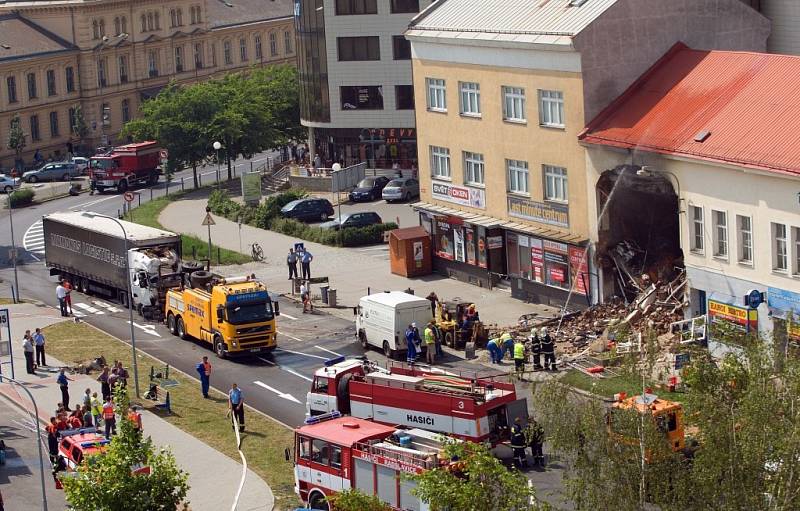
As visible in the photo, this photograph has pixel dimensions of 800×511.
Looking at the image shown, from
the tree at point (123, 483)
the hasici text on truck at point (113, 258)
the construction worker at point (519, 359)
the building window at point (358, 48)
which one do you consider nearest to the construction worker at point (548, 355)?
the construction worker at point (519, 359)

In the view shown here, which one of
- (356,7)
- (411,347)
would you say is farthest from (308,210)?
(411,347)

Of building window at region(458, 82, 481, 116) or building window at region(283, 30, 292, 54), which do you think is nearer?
building window at region(458, 82, 481, 116)

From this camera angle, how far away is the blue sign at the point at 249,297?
5753 cm

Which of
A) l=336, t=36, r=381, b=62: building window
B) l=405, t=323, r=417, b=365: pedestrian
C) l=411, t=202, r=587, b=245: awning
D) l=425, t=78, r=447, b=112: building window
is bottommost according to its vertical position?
l=405, t=323, r=417, b=365: pedestrian

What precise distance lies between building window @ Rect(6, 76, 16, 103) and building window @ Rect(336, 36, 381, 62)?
34.7 meters

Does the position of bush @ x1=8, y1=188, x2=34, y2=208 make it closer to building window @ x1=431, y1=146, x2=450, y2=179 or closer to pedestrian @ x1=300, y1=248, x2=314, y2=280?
pedestrian @ x1=300, y1=248, x2=314, y2=280

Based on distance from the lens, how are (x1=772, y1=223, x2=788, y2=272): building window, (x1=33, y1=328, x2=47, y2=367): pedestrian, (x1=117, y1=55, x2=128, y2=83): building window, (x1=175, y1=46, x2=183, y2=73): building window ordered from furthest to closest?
(x1=175, y1=46, x2=183, y2=73): building window
(x1=117, y1=55, x2=128, y2=83): building window
(x1=33, y1=328, x2=47, y2=367): pedestrian
(x1=772, y1=223, x2=788, y2=272): building window

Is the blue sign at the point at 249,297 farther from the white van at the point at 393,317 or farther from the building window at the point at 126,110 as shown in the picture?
the building window at the point at 126,110

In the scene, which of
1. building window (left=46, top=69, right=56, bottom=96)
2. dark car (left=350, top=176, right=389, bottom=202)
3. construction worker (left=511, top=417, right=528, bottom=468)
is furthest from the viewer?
building window (left=46, top=69, right=56, bottom=96)

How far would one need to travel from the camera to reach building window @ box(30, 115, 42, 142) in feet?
403

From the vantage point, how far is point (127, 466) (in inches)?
1283

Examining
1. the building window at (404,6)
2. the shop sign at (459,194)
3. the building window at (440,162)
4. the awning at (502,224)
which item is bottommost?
the awning at (502,224)

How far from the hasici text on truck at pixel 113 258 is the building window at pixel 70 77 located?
2105 inches

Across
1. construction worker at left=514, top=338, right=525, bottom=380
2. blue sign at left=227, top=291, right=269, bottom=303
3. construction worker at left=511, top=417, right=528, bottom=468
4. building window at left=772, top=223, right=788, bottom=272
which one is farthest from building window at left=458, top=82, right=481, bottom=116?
construction worker at left=511, top=417, right=528, bottom=468
